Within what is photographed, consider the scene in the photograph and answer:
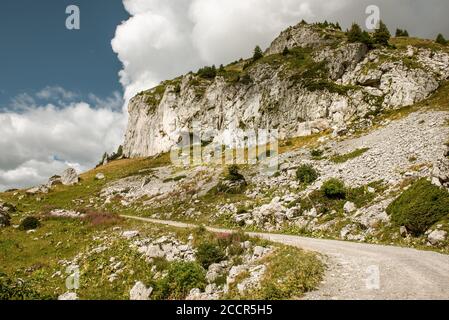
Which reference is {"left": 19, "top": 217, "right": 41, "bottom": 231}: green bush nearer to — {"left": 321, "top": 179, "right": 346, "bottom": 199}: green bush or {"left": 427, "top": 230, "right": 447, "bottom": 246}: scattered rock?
{"left": 321, "top": 179, "right": 346, "bottom": 199}: green bush

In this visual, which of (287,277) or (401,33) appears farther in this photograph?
(401,33)

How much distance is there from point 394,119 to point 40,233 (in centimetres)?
5362

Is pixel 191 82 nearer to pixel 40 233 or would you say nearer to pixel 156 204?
pixel 156 204

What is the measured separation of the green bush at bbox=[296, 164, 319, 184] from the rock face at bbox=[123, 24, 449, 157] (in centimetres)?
2432

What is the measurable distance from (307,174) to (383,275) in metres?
27.5

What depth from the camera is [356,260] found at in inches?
681

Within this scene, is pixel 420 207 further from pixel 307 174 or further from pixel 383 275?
pixel 307 174

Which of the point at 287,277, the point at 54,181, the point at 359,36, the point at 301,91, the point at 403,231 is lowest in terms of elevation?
the point at 287,277

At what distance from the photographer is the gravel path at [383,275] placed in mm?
12055

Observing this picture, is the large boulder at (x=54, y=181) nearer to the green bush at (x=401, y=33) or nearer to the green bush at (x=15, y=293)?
the green bush at (x=15, y=293)

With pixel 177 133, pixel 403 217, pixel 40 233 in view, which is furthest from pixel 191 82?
pixel 403 217

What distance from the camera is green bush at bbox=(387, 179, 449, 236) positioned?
2298cm

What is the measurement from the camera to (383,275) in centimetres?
1441

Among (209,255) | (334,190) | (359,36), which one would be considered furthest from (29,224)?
(359,36)
